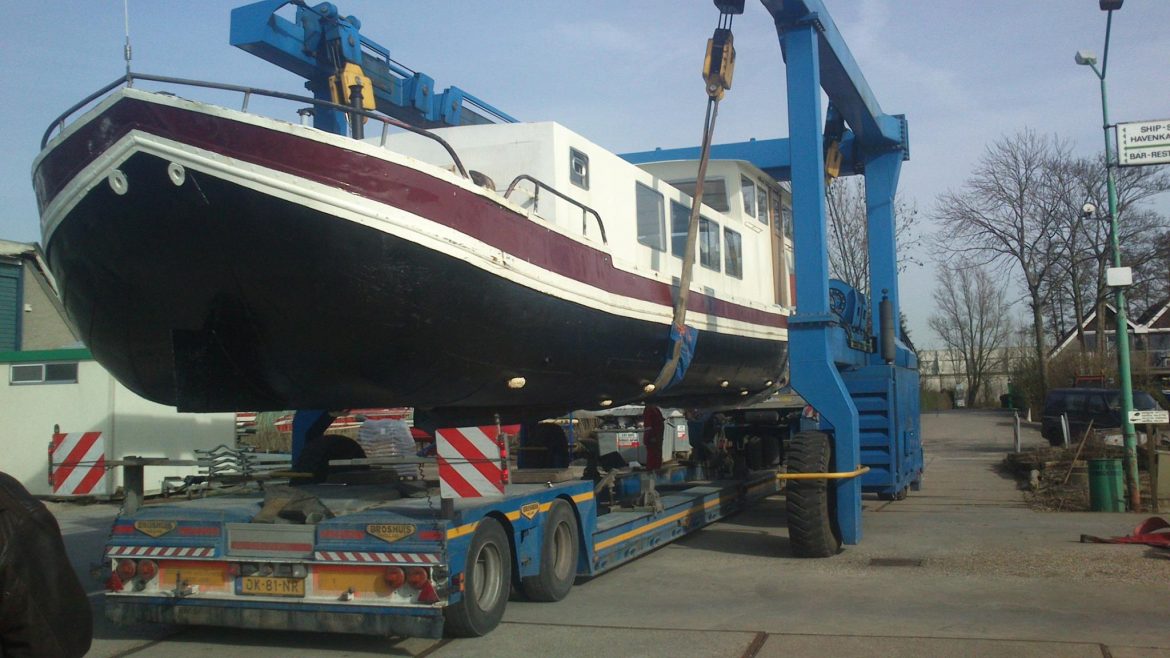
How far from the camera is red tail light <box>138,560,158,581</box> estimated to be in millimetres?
6668

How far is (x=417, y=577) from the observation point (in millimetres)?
6152

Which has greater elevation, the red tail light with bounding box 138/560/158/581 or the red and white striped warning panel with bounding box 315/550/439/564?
the red and white striped warning panel with bounding box 315/550/439/564

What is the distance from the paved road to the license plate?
482 mm

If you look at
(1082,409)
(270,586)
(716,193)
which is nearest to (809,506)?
(716,193)

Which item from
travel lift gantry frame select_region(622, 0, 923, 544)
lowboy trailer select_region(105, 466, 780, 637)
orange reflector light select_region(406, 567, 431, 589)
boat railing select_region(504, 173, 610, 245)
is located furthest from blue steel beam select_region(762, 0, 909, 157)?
orange reflector light select_region(406, 567, 431, 589)

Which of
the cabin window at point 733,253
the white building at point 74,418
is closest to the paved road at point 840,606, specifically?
the cabin window at point 733,253

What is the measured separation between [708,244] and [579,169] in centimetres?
268

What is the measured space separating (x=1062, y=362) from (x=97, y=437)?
34820 millimetres

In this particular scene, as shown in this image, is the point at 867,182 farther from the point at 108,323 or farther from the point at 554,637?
the point at 108,323

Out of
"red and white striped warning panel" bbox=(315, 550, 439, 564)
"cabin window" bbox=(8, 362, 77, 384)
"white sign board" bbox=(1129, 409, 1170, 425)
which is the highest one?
"cabin window" bbox=(8, 362, 77, 384)

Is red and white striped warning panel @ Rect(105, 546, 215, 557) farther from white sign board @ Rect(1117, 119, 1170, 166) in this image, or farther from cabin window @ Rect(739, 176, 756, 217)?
white sign board @ Rect(1117, 119, 1170, 166)

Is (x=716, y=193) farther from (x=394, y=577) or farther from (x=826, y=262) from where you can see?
(x=394, y=577)

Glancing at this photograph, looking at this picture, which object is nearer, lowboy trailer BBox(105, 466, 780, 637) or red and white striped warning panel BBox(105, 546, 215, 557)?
lowboy trailer BBox(105, 466, 780, 637)

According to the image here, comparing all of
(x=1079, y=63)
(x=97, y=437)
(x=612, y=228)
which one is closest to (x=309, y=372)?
(x=97, y=437)
